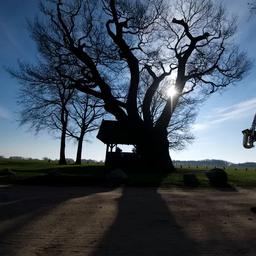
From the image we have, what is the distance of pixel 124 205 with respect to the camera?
1403 centimetres

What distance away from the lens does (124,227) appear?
1023cm

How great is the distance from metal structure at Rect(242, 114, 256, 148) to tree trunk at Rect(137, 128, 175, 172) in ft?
74.7

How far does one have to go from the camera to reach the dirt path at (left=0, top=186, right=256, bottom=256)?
320 inches

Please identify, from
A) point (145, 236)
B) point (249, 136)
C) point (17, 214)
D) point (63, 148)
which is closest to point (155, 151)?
point (63, 148)

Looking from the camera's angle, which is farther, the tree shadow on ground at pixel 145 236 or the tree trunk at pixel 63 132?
the tree trunk at pixel 63 132

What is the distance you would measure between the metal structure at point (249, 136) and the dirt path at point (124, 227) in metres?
1.85

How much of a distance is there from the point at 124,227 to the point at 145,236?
3.48 feet

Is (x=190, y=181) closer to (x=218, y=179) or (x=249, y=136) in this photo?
(x=218, y=179)

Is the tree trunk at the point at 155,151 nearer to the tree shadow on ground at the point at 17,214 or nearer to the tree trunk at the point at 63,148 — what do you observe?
the tree trunk at the point at 63,148

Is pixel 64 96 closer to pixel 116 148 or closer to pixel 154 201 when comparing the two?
pixel 116 148

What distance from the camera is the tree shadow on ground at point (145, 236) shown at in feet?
26.3

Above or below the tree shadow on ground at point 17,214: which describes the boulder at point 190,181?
above

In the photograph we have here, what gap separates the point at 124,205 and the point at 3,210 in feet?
11.7

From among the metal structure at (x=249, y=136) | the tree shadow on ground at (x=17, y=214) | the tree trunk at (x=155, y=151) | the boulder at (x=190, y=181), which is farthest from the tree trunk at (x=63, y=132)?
the metal structure at (x=249, y=136)
